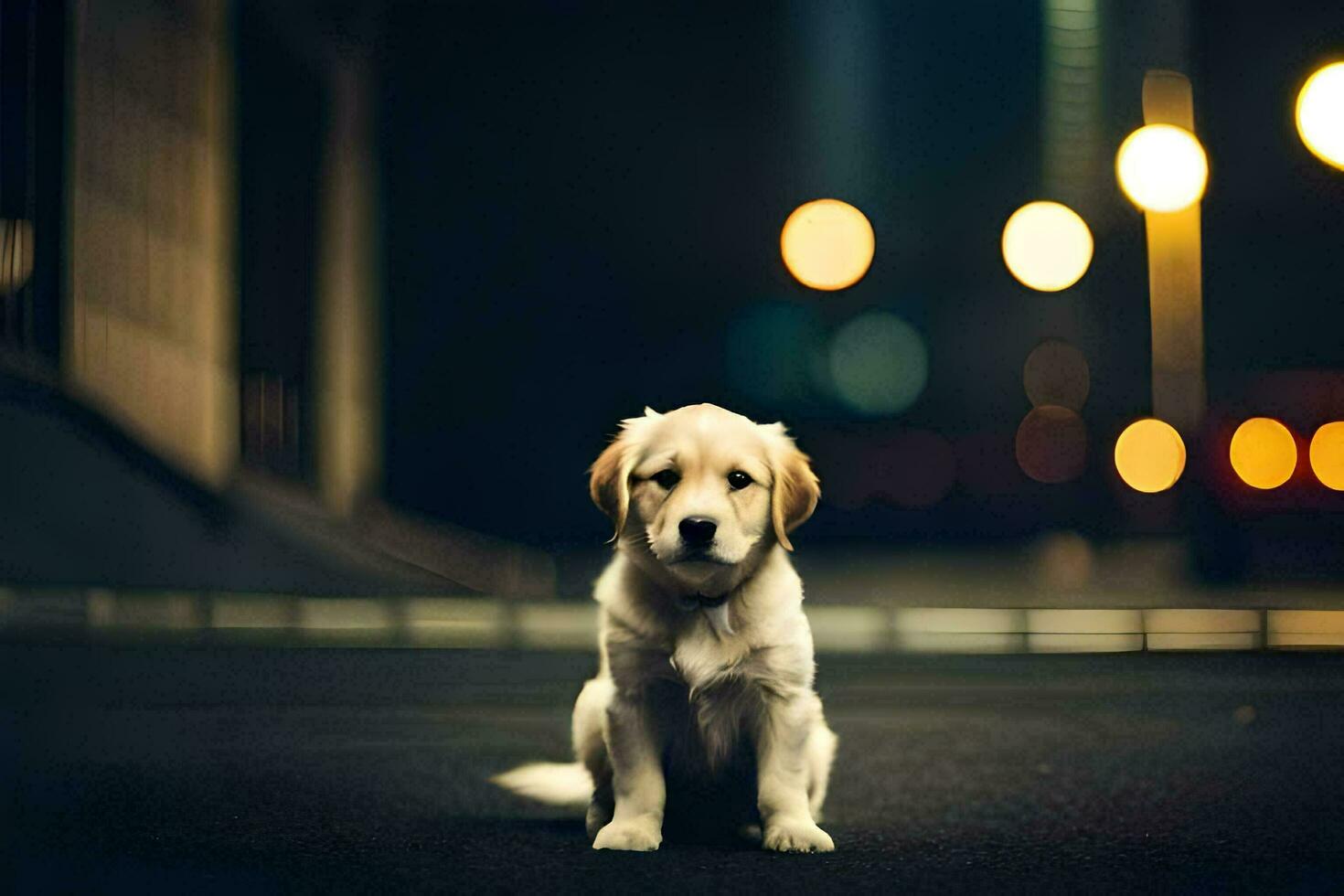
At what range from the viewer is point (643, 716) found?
5.22m

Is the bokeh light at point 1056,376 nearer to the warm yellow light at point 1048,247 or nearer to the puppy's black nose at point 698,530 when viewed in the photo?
the warm yellow light at point 1048,247

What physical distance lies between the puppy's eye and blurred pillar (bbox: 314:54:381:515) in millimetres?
21095

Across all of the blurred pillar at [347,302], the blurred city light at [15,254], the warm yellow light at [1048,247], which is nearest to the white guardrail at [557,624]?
the warm yellow light at [1048,247]

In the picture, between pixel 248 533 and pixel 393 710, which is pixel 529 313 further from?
pixel 393 710

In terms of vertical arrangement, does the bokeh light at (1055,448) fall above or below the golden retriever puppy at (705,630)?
below

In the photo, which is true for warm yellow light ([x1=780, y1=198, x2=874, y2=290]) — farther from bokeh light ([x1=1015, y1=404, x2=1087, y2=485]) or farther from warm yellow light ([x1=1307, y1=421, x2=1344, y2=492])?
bokeh light ([x1=1015, y1=404, x2=1087, y2=485])

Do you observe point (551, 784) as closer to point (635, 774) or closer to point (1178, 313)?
point (635, 774)

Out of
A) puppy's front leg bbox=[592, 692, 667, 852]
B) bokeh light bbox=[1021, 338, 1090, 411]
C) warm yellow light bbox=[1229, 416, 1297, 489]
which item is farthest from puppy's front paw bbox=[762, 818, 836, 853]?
bokeh light bbox=[1021, 338, 1090, 411]

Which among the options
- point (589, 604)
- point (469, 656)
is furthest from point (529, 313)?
point (469, 656)

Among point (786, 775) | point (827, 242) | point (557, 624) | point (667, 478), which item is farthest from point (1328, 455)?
point (667, 478)

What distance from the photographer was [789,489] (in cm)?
534

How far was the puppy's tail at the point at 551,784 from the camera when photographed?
650 centimetres

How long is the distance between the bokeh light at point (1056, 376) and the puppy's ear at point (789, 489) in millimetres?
39081

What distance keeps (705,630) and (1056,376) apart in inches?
1730
